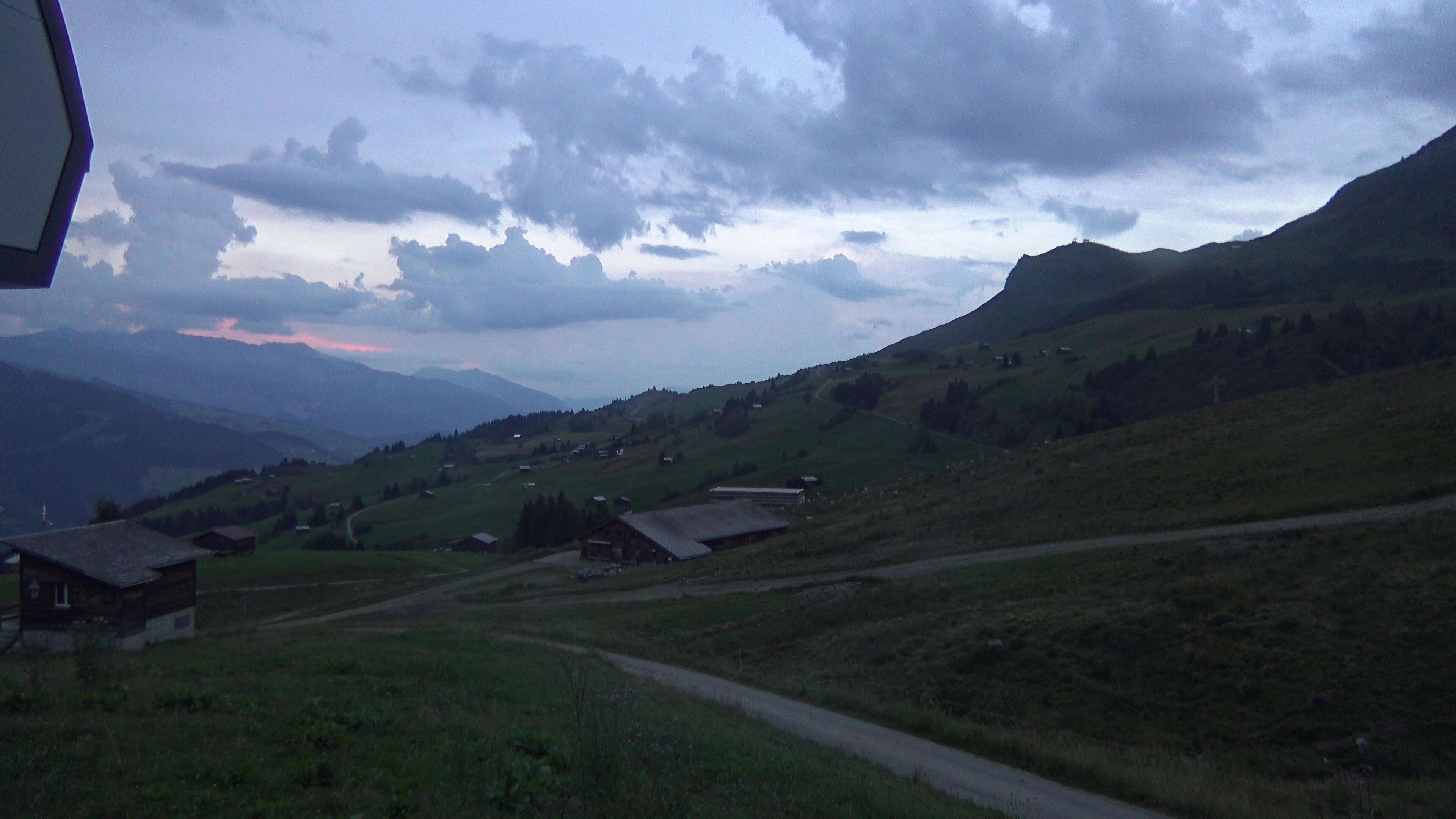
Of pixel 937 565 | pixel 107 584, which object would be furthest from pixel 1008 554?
pixel 107 584

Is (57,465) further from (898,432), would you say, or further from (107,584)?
(107,584)

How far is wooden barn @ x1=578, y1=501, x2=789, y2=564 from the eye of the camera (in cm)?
6319

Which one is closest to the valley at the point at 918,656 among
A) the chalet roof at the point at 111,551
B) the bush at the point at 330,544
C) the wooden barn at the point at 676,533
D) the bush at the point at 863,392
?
the wooden barn at the point at 676,533

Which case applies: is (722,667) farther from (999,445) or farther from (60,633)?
(999,445)

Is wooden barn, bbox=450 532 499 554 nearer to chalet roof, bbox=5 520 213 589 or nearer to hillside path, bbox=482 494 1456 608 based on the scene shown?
hillside path, bbox=482 494 1456 608

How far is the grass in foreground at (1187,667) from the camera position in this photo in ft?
41.5

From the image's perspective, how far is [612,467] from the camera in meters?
136

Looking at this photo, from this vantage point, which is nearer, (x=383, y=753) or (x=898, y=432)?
(x=383, y=753)

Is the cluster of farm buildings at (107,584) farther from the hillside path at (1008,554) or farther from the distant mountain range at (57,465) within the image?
the distant mountain range at (57,465)

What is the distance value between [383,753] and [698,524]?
60.8 meters

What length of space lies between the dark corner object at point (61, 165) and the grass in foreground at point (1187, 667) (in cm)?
1326

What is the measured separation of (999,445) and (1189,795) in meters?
98.3

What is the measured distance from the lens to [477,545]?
10138 centimetres

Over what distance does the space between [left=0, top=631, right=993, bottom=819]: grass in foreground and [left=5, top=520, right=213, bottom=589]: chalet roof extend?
76.2 ft
